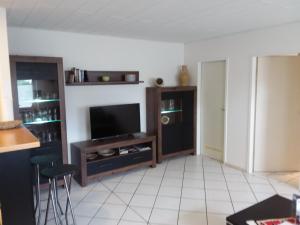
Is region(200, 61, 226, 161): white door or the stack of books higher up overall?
the stack of books

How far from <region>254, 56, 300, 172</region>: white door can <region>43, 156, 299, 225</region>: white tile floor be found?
0.31m

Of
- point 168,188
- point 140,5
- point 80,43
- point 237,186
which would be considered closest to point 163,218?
point 168,188

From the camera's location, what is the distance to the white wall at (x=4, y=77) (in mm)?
2746

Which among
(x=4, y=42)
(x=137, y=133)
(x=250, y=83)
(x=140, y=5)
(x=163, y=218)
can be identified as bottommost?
(x=163, y=218)

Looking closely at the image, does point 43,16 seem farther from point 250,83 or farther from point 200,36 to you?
point 250,83

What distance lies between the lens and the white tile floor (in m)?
2.96

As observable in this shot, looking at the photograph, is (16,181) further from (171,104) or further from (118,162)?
(171,104)

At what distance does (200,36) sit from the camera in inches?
181

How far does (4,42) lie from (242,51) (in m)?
3.49

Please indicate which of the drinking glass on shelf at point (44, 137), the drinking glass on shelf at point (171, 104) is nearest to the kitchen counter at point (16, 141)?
the drinking glass on shelf at point (44, 137)

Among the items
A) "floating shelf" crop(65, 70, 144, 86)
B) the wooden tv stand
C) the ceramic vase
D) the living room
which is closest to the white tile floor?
the living room

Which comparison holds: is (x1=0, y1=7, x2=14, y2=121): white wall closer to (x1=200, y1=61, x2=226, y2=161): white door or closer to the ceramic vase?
the ceramic vase

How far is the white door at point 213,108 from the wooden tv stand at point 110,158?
1.33 meters

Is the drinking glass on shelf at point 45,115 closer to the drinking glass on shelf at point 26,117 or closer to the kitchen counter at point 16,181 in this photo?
the drinking glass on shelf at point 26,117
